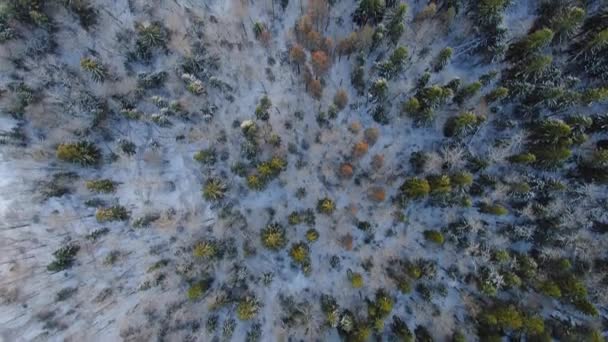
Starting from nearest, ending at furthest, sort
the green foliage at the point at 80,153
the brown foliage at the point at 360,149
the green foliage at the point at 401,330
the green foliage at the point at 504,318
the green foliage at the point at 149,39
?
the green foliage at the point at 504,318, the green foliage at the point at 401,330, the green foliage at the point at 80,153, the brown foliage at the point at 360,149, the green foliage at the point at 149,39

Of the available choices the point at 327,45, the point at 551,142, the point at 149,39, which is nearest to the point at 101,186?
the point at 149,39

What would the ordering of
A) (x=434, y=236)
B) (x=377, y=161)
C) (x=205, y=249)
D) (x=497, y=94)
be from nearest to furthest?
(x=205, y=249)
(x=434, y=236)
(x=497, y=94)
(x=377, y=161)

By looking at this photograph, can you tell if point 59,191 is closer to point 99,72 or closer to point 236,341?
point 99,72

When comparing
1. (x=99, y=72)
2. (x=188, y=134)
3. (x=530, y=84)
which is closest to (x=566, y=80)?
(x=530, y=84)

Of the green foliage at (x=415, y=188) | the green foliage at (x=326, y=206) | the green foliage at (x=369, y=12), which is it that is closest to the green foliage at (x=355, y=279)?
the green foliage at (x=326, y=206)

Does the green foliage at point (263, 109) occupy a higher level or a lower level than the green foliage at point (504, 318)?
higher

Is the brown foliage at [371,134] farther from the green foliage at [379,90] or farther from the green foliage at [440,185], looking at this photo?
the green foliage at [440,185]

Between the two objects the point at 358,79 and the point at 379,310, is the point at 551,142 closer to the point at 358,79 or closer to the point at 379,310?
the point at 358,79
